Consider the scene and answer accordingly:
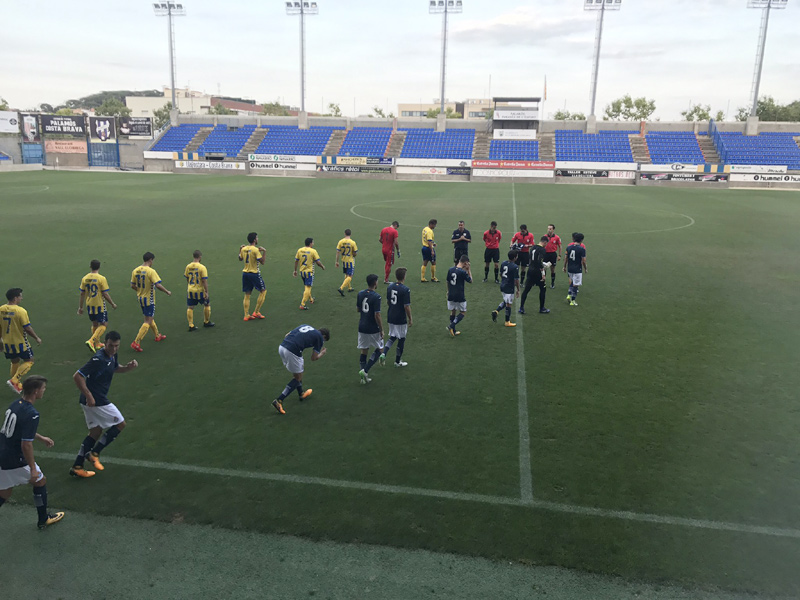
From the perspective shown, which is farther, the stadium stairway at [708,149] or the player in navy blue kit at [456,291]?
the stadium stairway at [708,149]

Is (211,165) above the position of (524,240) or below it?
above

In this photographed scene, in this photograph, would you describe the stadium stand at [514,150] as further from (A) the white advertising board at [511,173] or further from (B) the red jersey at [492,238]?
(B) the red jersey at [492,238]

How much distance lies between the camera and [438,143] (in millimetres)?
64438

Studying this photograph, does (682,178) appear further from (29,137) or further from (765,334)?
(29,137)

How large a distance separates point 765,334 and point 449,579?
10.6 meters

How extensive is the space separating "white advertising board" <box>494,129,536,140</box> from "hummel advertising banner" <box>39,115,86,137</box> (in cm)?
4895

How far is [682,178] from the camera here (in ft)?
176

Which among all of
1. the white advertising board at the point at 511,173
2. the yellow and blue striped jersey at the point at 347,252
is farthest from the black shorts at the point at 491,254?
the white advertising board at the point at 511,173

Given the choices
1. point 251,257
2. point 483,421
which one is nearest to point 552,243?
point 251,257

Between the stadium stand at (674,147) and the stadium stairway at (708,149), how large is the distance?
0.44 m

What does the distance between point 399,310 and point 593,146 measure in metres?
58.4

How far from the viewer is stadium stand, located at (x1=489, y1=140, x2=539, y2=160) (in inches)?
2388

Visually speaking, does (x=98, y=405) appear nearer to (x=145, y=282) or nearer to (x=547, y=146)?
(x=145, y=282)

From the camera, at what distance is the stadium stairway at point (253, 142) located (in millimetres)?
63987
